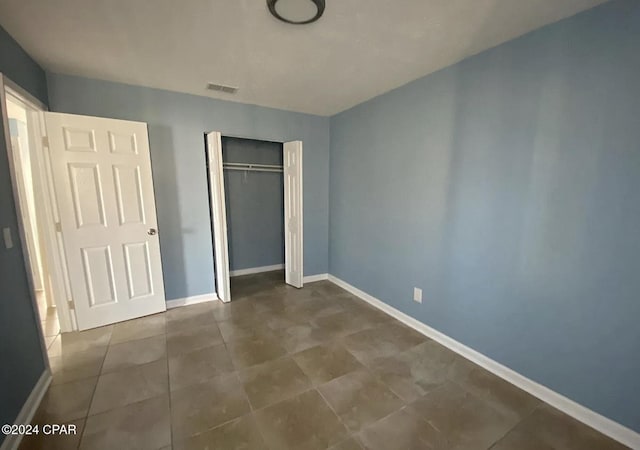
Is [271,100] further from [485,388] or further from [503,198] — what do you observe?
[485,388]

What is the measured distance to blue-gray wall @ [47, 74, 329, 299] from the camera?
8.41 feet

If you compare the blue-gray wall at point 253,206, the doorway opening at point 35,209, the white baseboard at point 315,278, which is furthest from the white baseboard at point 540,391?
the doorway opening at point 35,209

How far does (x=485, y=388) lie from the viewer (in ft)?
6.16

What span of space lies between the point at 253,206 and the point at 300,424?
132 inches

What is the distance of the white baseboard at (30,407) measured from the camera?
137cm

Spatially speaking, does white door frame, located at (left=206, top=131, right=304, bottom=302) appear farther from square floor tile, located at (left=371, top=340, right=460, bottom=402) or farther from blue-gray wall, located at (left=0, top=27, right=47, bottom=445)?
square floor tile, located at (left=371, top=340, right=460, bottom=402)

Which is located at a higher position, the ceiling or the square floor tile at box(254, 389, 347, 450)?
the ceiling

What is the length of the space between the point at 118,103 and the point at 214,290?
233cm

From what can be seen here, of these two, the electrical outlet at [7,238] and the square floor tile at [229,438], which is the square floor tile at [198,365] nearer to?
the square floor tile at [229,438]

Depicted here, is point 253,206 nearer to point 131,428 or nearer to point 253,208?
point 253,208

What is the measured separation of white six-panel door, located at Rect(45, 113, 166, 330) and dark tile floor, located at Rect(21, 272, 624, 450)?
0.33 m

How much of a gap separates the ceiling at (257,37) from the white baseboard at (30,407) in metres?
2.40

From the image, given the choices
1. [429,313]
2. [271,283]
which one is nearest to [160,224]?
[271,283]

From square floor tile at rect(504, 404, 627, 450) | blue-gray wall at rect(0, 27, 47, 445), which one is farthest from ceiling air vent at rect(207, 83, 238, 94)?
square floor tile at rect(504, 404, 627, 450)
